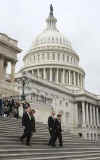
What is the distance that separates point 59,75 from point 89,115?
15767mm

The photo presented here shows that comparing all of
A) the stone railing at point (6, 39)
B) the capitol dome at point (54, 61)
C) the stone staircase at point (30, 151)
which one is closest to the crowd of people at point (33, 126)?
the stone staircase at point (30, 151)

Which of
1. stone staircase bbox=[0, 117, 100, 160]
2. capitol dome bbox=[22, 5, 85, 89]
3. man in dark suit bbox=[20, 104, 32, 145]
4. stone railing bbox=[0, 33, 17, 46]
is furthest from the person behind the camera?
capitol dome bbox=[22, 5, 85, 89]

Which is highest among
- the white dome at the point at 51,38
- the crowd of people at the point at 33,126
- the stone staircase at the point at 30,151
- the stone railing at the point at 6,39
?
the white dome at the point at 51,38

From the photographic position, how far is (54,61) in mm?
84312

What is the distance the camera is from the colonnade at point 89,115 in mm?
70625

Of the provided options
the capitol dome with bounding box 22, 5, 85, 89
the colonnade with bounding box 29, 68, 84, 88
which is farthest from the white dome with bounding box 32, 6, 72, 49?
the colonnade with bounding box 29, 68, 84, 88

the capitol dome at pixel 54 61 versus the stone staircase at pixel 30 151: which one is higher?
the capitol dome at pixel 54 61

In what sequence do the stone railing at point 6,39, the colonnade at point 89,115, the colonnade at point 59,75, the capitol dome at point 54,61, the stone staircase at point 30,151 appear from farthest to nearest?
1. the capitol dome at point 54,61
2. the colonnade at point 59,75
3. the colonnade at point 89,115
4. the stone railing at point 6,39
5. the stone staircase at point 30,151

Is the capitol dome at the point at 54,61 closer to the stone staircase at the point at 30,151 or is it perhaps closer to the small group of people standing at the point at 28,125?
the stone staircase at the point at 30,151

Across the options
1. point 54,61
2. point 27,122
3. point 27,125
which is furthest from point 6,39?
point 54,61

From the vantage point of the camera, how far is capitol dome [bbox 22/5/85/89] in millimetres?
82125

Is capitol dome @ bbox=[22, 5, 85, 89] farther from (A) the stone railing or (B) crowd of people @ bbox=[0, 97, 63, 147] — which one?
(B) crowd of people @ bbox=[0, 97, 63, 147]

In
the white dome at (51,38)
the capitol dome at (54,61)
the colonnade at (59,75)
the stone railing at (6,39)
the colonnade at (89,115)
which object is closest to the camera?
the stone railing at (6,39)

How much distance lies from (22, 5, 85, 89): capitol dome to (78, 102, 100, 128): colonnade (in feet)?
31.7
